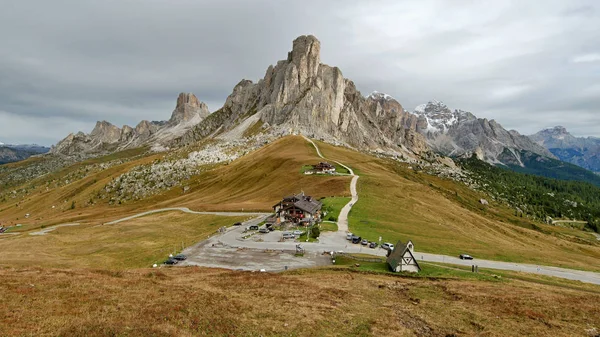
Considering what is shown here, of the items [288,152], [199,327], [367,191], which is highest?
[288,152]

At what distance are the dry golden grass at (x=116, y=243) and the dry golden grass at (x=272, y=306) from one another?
24829mm

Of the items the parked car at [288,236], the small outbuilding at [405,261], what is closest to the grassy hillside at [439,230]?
the parked car at [288,236]

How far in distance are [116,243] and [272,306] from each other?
64821 mm

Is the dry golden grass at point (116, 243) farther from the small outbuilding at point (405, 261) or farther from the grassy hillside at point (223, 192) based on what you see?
the small outbuilding at point (405, 261)

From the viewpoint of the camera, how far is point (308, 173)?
125938 mm

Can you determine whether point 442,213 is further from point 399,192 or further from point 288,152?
point 288,152

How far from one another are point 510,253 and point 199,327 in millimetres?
66088

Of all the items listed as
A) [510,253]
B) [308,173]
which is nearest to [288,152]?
[308,173]

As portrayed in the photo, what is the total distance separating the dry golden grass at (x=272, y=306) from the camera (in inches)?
917

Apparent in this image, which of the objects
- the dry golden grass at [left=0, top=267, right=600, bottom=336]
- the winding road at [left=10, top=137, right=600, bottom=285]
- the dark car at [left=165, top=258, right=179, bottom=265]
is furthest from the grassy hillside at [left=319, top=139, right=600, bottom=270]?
the dark car at [left=165, top=258, right=179, bottom=265]

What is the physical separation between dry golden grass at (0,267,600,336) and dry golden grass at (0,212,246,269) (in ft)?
81.5

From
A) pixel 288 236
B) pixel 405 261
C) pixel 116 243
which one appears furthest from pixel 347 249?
pixel 116 243

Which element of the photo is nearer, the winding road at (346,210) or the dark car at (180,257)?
the dark car at (180,257)

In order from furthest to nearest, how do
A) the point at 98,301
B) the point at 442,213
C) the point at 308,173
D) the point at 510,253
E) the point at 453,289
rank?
the point at 308,173, the point at 442,213, the point at 510,253, the point at 453,289, the point at 98,301
